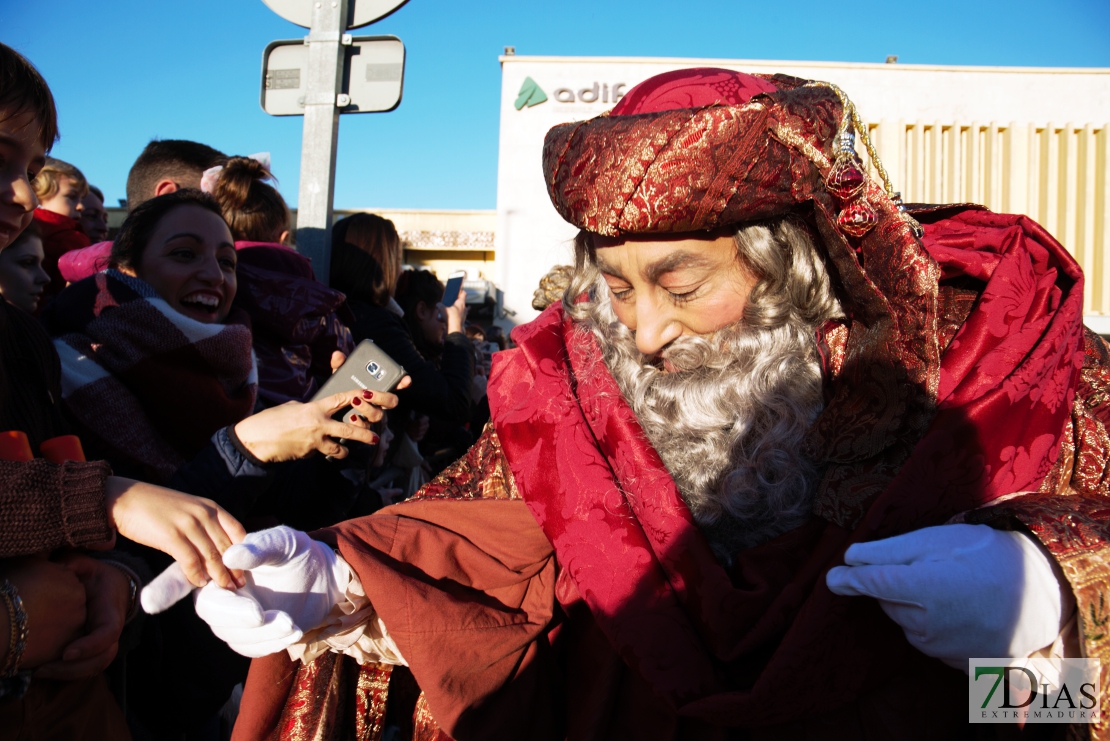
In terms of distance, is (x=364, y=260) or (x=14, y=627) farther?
(x=364, y=260)

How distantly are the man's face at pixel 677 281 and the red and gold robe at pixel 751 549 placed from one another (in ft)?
0.56

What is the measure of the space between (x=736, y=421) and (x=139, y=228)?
2.02 meters

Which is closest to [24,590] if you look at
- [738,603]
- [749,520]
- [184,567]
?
[184,567]

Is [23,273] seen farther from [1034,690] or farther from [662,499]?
[1034,690]

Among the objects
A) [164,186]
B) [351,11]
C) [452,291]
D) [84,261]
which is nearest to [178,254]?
[84,261]

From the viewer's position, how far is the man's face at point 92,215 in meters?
4.32

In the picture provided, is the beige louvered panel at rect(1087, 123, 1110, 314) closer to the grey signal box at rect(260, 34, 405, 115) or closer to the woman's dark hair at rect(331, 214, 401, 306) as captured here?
the woman's dark hair at rect(331, 214, 401, 306)

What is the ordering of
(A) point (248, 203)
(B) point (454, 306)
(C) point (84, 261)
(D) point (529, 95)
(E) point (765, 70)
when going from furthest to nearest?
(D) point (529, 95) < (E) point (765, 70) < (B) point (454, 306) < (A) point (248, 203) < (C) point (84, 261)

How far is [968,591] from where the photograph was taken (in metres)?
1.06

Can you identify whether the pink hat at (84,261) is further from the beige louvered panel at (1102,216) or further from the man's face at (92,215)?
the beige louvered panel at (1102,216)

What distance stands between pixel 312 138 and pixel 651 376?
1638mm

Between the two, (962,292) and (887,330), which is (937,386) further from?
(962,292)

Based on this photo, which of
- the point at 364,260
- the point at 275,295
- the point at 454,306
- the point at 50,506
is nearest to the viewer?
the point at 50,506

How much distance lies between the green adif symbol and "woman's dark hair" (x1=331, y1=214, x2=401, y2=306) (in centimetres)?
1380
